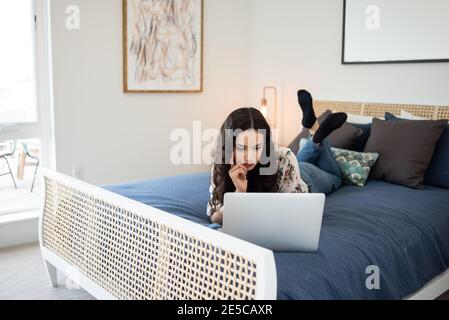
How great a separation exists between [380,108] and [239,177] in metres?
1.94

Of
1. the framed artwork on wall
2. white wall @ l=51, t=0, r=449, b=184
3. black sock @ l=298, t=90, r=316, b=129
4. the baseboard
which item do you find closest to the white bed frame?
the baseboard

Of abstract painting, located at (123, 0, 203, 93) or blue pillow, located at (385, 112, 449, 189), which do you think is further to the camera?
abstract painting, located at (123, 0, 203, 93)

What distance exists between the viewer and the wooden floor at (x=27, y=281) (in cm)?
264

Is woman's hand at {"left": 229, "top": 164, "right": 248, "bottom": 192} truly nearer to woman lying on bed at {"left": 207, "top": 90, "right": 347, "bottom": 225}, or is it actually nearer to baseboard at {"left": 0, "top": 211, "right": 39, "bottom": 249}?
woman lying on bed at {"left": 207, "top": 90, "right": 347, "bottom": 225}

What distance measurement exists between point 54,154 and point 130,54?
99cm

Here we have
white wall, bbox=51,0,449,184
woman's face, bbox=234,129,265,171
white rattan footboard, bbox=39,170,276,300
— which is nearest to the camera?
white rattan footboard, bbox=39,170,276,300

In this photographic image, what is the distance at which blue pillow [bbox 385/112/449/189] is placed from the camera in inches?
116

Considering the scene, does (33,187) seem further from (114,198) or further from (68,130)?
(114,198)

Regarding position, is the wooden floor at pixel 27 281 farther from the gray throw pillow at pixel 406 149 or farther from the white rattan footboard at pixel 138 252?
the gray throw pillow at pixel 406 149

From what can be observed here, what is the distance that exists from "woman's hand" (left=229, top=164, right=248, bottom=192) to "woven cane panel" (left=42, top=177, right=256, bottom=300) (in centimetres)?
50

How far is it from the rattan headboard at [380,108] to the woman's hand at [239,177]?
1.83 metres

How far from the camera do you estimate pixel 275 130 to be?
4520 millimetres

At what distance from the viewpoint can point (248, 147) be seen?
208cm

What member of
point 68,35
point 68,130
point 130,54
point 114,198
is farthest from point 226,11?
point 114,198
